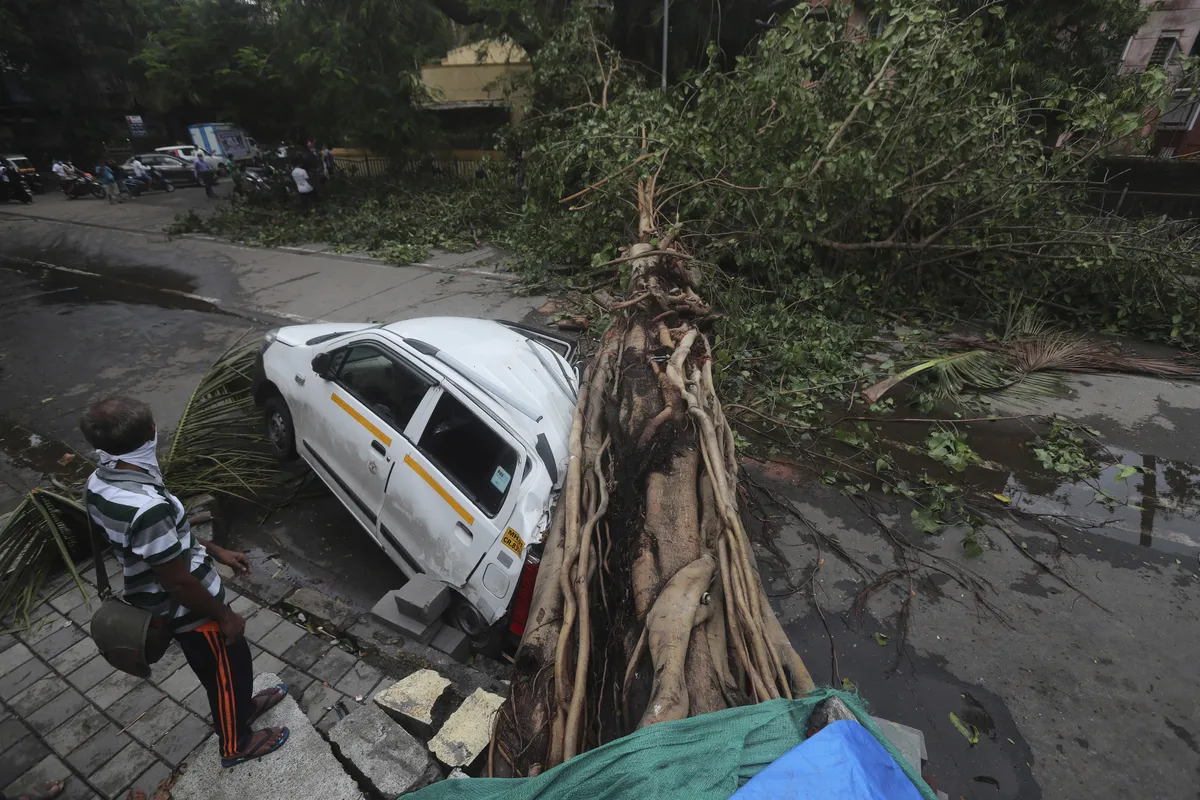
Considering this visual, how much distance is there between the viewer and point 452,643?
3.19 m

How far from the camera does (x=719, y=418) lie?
359 cm

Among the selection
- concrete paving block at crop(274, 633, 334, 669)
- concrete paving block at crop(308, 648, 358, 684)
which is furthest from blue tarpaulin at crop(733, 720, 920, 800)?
concrete paving block at crop(274, 633, 334, 669)

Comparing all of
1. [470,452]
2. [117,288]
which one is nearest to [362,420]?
[470,452]

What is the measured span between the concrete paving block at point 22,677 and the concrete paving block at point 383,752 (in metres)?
1.82

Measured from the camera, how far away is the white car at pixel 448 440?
3.07 metres

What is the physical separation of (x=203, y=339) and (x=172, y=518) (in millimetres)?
6890

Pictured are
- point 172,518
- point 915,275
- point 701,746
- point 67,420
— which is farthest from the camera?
point 915,275

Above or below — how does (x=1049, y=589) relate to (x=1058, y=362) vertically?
below

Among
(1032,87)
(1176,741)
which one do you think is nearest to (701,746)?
(1176,741)

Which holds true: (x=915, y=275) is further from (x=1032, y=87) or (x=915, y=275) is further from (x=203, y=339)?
(x=203, y=339)

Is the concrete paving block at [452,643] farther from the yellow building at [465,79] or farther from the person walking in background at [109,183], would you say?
the person walking in background at [109,183]

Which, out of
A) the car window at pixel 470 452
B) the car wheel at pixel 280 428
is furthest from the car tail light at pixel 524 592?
the car wheel at pixel 280 428

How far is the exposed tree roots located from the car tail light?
14 centimetres

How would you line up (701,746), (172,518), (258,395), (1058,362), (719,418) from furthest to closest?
(1058,362) < (258,395) < (719,418) < (172,518) < (701,746)
